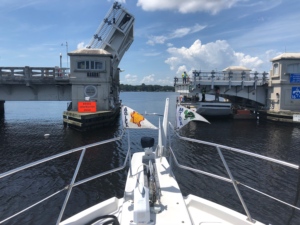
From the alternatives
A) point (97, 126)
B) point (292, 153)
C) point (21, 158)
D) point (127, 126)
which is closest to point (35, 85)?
point (97, 126)

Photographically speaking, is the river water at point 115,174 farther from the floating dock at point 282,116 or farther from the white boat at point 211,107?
the white boat at point 211,107

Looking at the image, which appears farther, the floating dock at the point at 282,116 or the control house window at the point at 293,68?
the control house window at the point at 293,68

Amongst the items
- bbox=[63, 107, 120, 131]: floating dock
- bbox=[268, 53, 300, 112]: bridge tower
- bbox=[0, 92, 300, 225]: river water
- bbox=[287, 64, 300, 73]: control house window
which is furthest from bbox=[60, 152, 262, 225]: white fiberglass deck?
bbox=[287, 64, 300, 73]: control house window

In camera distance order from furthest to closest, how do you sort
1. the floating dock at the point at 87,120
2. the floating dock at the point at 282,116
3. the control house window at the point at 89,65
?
the floating dock at the point at 282,116, the control house window at the point at 89,65, the floating dock at the point at 87,120

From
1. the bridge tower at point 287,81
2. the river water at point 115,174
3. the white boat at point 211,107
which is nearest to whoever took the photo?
the river water at point 115,174

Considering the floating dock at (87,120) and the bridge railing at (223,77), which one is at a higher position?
the bridge railing at (223,77)

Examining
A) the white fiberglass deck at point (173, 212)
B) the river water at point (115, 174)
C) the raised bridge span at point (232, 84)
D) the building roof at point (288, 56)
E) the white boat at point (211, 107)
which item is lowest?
the river water at point (115, 174)

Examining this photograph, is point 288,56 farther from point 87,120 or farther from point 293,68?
point 87,120

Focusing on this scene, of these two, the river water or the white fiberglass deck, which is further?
the river water

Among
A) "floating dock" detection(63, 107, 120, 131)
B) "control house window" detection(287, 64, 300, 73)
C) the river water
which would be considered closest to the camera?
the river water

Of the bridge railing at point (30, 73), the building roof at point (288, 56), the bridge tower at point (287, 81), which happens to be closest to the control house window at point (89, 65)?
the bridge railing at point (30, 73)

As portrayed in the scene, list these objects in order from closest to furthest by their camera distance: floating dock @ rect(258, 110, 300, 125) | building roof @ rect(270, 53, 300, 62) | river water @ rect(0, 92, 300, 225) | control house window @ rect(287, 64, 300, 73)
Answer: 1. river water @ rect(0, 92, 300, 225)
2. floating dock @ rect(258, 110, 300, 125)
3. building roof @ rect(270, 53, 300, 62)
4. control house window @ rect(287, 64, 300, 73)

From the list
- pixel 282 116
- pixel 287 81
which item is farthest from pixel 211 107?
pixel 287 81

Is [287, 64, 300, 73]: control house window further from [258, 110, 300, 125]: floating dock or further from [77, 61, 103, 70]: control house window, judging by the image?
[77, 61, 103, 70]: control house window
